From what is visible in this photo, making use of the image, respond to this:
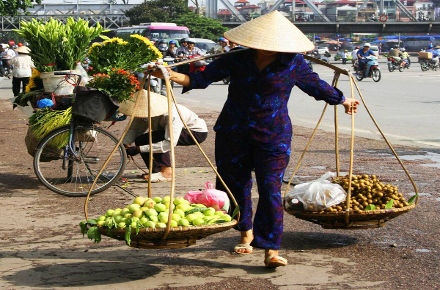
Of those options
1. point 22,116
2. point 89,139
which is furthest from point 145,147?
point 22,116

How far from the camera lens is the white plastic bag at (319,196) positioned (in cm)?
496

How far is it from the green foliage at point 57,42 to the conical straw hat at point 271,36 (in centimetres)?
325

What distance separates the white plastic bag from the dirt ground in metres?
0.27

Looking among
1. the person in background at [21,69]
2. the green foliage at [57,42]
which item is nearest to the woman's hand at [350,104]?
the green foliage at [57,42]

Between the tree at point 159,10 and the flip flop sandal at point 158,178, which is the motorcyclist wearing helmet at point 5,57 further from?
the tree at point 159,10

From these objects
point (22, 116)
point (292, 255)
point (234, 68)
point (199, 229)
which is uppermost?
point (234, 68)

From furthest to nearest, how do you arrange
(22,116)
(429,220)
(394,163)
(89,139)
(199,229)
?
(22,116), (394,163), (89,139), (429,220), (199,229)

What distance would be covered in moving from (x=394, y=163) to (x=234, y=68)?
14.9 feet

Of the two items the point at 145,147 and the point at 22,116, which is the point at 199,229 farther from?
the point at 22,116

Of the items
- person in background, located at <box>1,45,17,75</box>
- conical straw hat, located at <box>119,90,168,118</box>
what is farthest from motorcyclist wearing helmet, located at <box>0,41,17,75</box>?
conical straw hat, located at <box>119,90,168,118</box>

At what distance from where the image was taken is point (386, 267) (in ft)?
14.7

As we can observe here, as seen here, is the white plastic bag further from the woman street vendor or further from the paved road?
the paved road

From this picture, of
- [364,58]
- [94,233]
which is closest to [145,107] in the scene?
[94,233]

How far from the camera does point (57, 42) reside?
24.5 feet
